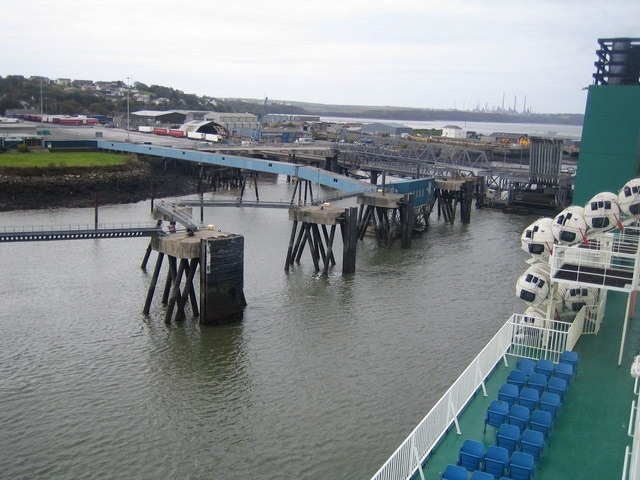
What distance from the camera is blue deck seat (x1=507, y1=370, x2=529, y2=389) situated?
1023 cm

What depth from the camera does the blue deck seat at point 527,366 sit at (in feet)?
34.9

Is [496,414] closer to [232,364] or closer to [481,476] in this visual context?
[481,476]

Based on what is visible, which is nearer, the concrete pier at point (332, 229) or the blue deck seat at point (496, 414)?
the blue deck seat at point (496, 414)

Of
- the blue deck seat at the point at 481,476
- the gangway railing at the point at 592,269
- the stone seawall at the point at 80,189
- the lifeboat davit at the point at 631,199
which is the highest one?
the lifeboat davit at the point at 631,199

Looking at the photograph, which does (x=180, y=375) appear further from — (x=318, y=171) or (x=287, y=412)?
(x=318, y=171)

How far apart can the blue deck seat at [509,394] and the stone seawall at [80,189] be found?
3315 centimetres

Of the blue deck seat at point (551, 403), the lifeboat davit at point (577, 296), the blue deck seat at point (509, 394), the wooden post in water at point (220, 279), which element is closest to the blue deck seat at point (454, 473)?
the blue deck seat at point (509, 394)

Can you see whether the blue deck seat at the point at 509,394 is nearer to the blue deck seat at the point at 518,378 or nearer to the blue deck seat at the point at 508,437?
the blue deck seat at the point at 518,378

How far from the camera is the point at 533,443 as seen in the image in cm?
827

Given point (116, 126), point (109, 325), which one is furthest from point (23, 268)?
point (116, 126)

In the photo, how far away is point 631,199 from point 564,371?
4.97 m

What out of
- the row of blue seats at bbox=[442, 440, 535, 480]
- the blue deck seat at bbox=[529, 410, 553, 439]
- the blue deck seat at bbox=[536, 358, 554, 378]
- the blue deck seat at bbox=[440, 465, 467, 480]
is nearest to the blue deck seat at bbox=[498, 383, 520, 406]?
the blue deck seat at bbox=[529, 410, 553, 439]

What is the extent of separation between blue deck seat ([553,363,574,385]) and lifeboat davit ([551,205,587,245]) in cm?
358

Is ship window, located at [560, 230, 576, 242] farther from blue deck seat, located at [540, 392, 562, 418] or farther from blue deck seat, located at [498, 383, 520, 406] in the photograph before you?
blue deck seat, located at [498, 383, 520, 406]
